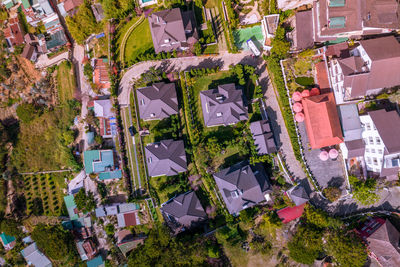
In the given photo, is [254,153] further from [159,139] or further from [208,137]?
[159,139]

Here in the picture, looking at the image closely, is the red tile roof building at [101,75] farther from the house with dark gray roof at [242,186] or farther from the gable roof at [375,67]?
the gable roof at [375,67]

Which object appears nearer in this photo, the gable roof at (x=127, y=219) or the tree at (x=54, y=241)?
the tree at (x=54, y=241)

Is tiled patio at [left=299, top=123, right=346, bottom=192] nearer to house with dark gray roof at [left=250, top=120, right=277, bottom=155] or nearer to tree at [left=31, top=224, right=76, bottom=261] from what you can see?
house with dark gray roof at [left=250, top=120, right=277, bottom=155]

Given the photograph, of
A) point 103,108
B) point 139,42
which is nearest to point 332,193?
point 103,108

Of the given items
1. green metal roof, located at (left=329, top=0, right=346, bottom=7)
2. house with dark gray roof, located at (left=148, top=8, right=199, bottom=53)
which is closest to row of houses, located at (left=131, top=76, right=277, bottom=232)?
house with dark gray roof, located at (left=148, top=8, right=199, bottom=53)

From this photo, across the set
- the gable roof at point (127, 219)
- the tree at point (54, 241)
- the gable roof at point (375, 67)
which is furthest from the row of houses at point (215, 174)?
the tree at point (54, 241)

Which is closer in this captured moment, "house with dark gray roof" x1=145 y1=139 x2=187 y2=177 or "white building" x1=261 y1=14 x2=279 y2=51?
"white building" x1=261 y1=14 x2=279 y2=51
